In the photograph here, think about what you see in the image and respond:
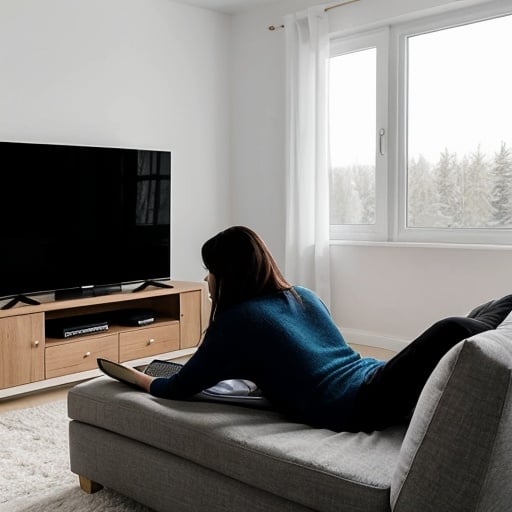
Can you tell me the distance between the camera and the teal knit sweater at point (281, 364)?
193cm

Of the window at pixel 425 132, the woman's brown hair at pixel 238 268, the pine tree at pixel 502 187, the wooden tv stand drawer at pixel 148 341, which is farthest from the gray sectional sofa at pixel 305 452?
the window at pixel 425 132

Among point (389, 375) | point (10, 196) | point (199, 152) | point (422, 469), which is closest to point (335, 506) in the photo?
point (422, 469)

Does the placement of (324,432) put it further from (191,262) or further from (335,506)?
(191,262)

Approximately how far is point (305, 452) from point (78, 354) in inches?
94.6

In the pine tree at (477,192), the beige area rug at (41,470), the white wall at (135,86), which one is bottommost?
the beige area rug at (41,470)

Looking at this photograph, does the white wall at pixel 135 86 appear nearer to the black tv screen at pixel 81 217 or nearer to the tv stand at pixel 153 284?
the black tv screen at pixel 81 217

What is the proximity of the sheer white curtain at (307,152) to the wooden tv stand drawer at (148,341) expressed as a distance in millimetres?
1055

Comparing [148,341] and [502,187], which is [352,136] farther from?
[148,341]

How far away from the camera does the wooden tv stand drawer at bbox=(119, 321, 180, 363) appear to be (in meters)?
4.07

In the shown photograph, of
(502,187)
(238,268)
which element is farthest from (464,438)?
(502,187)

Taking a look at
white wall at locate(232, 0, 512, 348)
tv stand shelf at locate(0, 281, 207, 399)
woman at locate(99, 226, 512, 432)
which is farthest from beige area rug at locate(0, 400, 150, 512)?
white wall at locate(232, 0, 512, 348)

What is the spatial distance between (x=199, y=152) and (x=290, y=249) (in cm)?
109

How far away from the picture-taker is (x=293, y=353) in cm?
196

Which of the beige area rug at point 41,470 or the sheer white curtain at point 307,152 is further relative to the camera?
the sheer white curtain at point 307,152
